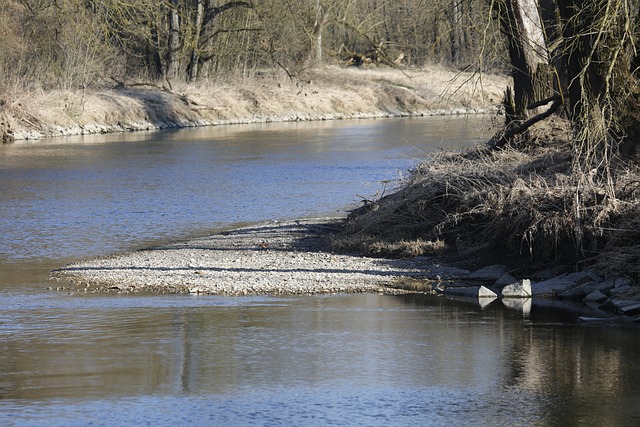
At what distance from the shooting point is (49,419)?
7.51 meters

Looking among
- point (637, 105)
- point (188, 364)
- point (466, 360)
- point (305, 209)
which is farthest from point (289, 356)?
point (305, 209)

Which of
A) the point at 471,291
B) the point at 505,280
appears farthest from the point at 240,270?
the point at 505,280

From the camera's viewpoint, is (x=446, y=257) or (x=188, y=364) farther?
(x=446, y=257)

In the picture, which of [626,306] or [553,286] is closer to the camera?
[626,306]

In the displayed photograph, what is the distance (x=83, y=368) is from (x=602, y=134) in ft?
22.2

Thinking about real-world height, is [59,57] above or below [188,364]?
above

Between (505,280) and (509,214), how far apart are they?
52.2 inches

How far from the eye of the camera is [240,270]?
13.6m

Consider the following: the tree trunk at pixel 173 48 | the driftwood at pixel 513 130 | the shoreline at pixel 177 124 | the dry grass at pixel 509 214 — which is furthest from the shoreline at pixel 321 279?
the tree trunk at pixel 173 48

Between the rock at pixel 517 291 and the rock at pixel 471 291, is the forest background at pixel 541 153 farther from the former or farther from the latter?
the rock at pixel 471 291

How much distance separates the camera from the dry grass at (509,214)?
508 inches

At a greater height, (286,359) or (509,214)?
(509,214)

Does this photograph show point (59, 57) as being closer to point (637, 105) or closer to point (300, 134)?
point (300, 134)

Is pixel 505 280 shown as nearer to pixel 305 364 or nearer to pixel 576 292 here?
pixel 576 292
